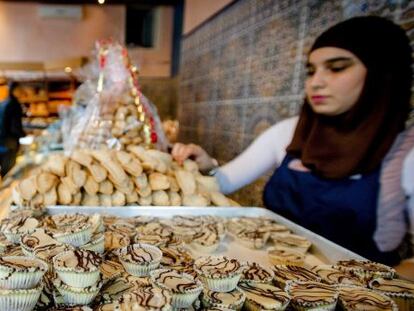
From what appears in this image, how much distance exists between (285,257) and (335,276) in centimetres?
19

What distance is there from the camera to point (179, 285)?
23.0 inches

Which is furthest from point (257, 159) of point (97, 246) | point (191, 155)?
point (97, 246)

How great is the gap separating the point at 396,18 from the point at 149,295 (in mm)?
1598

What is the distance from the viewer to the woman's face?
1.37 metres

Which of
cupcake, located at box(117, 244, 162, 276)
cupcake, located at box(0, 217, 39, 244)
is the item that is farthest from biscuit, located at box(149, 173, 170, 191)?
cupcake, located at box(117, 244, 162, 276)

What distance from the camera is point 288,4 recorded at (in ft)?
7.84

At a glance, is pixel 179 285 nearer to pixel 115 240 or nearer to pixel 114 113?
pixel 115 240

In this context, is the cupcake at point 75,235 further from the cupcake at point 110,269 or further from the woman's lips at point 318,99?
the woman's lips at point 318,99

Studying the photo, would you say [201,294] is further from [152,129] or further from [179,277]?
[152,129]

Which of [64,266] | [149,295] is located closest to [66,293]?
[64,266]

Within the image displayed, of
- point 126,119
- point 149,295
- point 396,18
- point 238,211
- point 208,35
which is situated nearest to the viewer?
point 149,295

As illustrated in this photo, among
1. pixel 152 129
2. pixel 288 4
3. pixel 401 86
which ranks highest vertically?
pixel 288 4

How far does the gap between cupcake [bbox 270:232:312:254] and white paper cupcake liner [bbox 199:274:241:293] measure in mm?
425

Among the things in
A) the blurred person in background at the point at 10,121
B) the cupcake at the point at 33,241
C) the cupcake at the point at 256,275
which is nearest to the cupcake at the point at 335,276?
the cupcake at the point at 256,275
